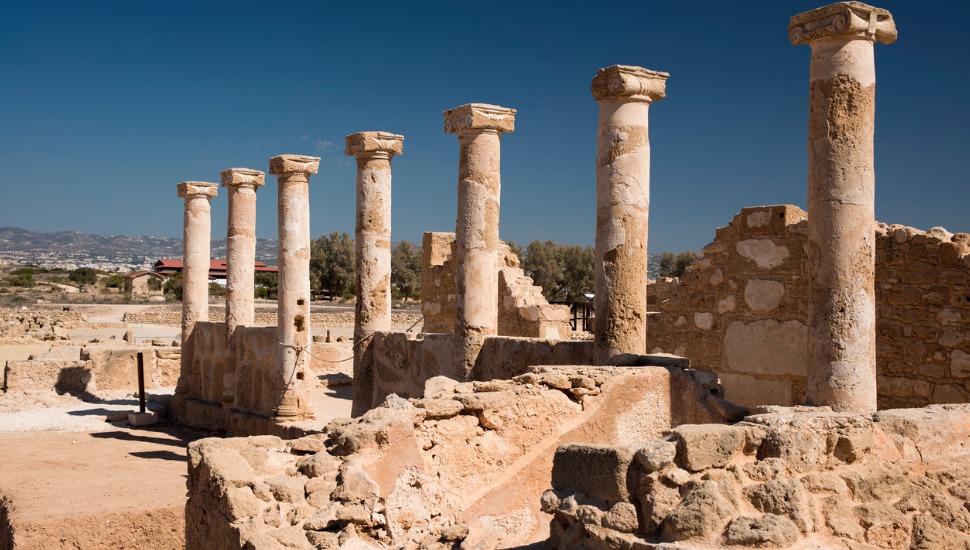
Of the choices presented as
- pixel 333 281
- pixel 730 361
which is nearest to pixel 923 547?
pixel 730 361

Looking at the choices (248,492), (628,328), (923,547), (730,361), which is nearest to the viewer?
(923,547)

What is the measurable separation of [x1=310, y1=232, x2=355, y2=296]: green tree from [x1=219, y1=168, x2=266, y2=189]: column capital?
114 ft

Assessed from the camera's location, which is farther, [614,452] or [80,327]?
[80,327]

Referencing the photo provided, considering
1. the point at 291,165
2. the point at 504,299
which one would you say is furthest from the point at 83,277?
the point at 291,165

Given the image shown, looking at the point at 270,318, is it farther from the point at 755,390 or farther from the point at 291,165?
the point at 755,390

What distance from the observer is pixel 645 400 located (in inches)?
266

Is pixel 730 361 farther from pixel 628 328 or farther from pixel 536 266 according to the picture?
pixel 536 266

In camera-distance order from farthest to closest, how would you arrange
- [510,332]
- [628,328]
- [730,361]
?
[510,332]
[730,361]
[628,328]

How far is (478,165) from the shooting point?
952cm

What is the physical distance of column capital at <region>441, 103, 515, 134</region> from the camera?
9.41 m

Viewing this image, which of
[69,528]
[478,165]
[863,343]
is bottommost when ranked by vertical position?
[69,528]

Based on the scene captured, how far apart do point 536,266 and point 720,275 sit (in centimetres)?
3232

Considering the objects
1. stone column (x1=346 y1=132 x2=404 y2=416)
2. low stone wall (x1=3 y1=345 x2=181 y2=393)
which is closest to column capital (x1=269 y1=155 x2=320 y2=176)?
stone column (x1=346 y1=132 x2=404 y2=416)

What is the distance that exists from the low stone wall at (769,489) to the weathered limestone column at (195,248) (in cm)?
1336
